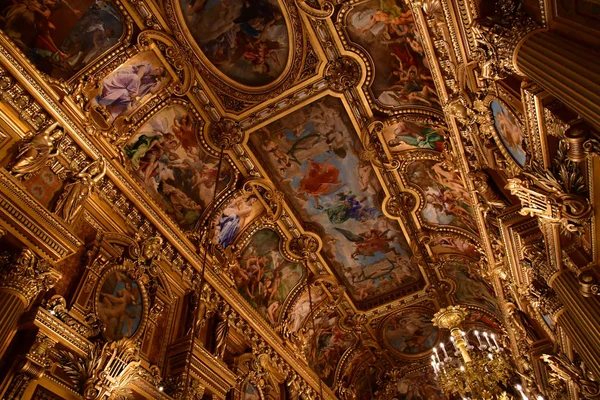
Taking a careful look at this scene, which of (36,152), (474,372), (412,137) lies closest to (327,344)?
(474,372)

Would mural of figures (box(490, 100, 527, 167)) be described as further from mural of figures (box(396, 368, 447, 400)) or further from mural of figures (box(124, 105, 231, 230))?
mural of figures (box(396, 368, 447, 400))

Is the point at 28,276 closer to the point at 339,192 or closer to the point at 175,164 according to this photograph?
the point at 175,164

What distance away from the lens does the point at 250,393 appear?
31.4 feet

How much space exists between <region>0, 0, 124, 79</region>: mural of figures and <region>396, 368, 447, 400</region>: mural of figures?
1484 cm

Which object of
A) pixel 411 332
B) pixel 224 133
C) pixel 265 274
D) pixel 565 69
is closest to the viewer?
pixel 565 69

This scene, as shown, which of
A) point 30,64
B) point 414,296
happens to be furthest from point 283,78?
point 414,296

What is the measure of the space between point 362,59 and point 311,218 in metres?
4.67

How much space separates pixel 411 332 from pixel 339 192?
7.22 m

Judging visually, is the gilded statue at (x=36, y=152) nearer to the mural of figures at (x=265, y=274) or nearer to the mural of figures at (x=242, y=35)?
the mural of figures at (x=242, y=35)

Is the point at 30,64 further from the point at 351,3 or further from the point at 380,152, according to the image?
the point at 380,152

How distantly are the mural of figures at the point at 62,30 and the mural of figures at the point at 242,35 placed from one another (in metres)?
1.48

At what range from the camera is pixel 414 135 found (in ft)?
32.1

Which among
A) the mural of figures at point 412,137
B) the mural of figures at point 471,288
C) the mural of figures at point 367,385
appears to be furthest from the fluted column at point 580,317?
the mural of figures at point 367,385

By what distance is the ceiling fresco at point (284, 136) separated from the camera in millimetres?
7461
